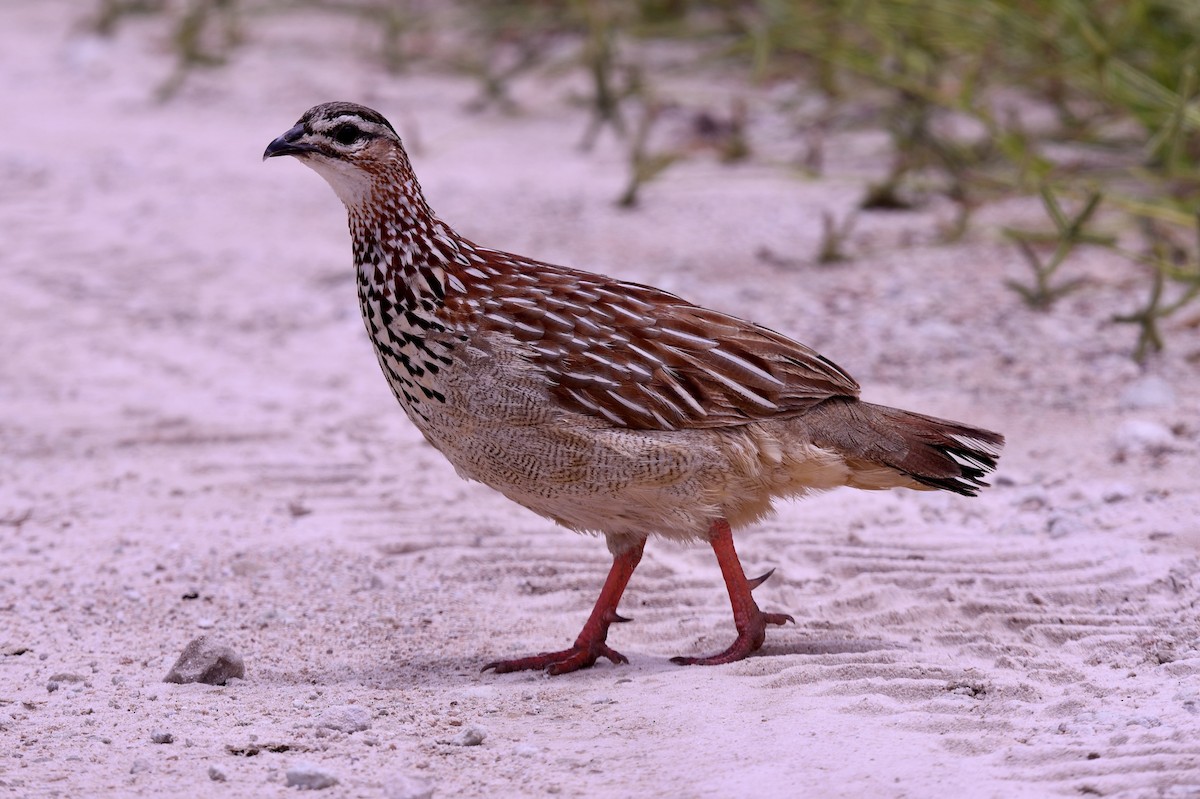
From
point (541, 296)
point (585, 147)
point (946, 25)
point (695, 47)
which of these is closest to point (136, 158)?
point (585, 147)

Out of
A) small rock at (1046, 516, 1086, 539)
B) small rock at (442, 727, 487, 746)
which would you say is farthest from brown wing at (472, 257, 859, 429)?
small rock at (1046, 516, 1086, 539)

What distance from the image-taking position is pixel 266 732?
467 cm

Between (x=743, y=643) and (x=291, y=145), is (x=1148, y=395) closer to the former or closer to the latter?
(x=743, y=643)

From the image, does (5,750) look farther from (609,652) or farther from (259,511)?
(259,511)

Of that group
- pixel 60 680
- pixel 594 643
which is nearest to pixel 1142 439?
pixel 594 643

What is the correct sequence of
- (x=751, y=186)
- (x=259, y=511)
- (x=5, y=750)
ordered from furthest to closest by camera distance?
(x=751, y=186), (x=259, y=511), (x=5, y=750)

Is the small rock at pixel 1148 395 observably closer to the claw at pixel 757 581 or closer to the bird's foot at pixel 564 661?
the claw at pixel 757 581

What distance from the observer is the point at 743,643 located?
5.38 m

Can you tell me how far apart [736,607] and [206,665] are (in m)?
1.77

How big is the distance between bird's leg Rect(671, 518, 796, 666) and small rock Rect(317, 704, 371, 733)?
1191 millimetres

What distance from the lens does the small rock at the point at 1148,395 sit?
758 centimetres

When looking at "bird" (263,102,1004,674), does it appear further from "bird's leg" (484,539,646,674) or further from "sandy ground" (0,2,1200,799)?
"sandy ground" (0,2,1200,799)

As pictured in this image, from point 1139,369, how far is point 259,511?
14.5 feet

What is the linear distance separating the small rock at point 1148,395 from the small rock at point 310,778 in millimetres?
4759
